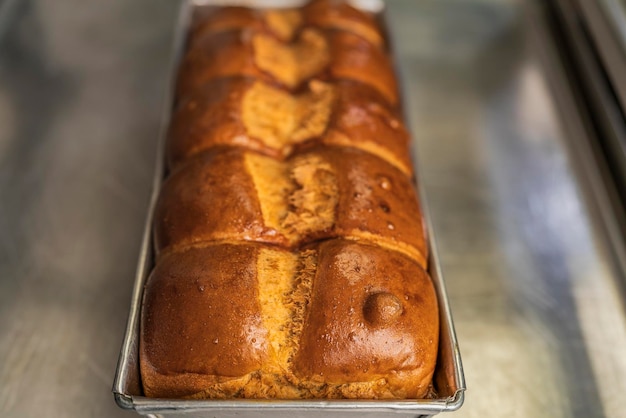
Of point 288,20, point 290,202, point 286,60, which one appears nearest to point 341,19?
point 288,20

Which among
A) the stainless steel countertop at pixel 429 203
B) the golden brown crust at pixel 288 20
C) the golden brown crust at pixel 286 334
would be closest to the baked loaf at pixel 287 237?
the golden brown crust at pixel 286 334

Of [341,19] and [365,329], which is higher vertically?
[341,19]

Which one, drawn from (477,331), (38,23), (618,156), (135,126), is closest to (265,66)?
(135,126)

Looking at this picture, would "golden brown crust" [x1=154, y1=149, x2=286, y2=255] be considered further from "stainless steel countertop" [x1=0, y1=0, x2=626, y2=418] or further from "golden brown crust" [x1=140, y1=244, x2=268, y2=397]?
"stainless steel countertop" [x1=0, y1=0, x2=626, y2=418]

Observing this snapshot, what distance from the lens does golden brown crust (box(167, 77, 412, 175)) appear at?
1817 millimetres

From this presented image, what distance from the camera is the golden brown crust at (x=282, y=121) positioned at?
1817mm

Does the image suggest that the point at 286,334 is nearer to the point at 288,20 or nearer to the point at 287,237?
the point at 287,237

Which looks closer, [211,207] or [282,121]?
[211,207]

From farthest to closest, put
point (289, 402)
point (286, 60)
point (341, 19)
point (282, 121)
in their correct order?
point (341, 19) → point (286, 60) → point (282, 121) → point (289, 402)

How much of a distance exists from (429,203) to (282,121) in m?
0.81

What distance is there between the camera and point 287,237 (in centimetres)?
158

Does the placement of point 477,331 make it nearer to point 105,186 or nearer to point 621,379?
point 621,379

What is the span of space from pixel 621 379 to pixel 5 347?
209cm

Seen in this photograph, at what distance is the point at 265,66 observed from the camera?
2.09 meters
